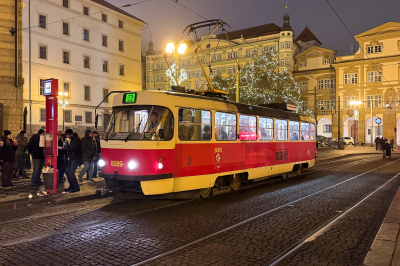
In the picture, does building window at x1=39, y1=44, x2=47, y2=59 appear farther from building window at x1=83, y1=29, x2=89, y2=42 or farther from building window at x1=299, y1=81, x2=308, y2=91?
building window at x1=299, y1=81, x2=308, y2=91

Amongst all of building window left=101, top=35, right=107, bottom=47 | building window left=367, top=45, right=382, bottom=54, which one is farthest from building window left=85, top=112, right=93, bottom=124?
building window left=367, top=45, right=382, bottom=54

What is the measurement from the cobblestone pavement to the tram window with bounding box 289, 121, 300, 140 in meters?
4.98

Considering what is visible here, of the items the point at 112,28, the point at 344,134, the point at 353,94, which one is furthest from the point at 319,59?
the point at 112,28

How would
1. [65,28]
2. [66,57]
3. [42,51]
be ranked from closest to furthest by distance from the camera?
[42,51], [65,28], [66,57]

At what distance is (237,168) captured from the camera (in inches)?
463

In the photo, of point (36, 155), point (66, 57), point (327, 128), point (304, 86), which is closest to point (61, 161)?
point (36, 155)

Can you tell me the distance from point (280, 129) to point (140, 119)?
7.41 meters

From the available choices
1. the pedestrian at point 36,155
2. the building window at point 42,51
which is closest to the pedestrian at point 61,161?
the pedestrian at point 36,155

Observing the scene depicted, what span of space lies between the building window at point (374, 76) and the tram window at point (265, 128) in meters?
51.5

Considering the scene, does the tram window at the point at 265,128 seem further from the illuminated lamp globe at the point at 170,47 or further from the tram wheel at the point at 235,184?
the illuminated lamp globe at the point at 170,47

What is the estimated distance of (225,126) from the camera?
36.7 feet

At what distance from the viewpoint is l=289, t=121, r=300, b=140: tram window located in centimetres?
1582

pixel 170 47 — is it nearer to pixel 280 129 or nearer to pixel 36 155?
pixel 280 129

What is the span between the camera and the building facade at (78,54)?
3691cm
